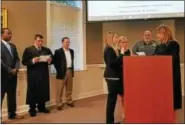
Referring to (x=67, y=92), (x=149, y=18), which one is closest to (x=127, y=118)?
(x=67, y=92)

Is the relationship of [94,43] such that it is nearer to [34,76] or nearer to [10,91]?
[34,76]

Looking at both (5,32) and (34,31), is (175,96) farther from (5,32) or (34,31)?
(34,31)

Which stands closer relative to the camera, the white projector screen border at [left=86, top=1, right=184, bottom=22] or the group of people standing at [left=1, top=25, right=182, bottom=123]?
the group of people standing at [left=1, top=25, right=182, bottom=123]

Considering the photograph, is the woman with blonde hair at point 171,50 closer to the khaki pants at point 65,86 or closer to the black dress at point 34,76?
the black dress at point 34,76

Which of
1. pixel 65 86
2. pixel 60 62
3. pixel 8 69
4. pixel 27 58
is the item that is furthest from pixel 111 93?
pixel 65 86

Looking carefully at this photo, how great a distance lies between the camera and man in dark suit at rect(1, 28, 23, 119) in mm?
4367

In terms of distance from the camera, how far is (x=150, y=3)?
6.39 meters

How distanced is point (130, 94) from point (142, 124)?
0.31 meters

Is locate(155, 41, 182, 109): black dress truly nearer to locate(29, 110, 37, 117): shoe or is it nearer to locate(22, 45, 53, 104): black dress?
locate(22, 45, 53, 104): black dress

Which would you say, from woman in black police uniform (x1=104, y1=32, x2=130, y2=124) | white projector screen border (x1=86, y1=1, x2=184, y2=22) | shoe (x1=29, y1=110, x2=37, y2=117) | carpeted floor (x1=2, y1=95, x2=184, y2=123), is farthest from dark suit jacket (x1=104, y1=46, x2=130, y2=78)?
white projector screen border (x1=86, y1=1, x2=184, y2=22)

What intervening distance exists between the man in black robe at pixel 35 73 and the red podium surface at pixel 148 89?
2304 millimetres

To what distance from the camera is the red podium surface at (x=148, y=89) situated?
9.53 ft

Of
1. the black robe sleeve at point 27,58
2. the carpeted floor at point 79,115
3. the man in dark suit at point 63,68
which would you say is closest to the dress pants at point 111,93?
the carpeted floor at point 79,115

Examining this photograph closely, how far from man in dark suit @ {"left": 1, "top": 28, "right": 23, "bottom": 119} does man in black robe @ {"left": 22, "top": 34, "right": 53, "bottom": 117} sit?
1.17ft
